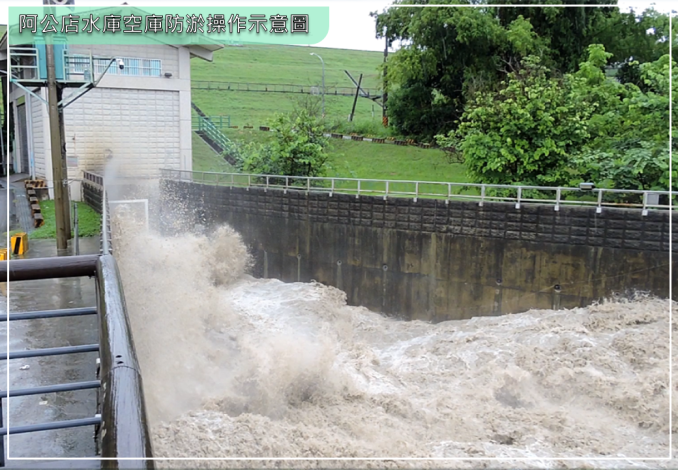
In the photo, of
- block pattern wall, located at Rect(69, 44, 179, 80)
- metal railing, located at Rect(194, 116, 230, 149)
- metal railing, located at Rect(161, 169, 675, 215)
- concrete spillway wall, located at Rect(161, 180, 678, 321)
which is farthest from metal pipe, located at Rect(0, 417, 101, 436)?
metal railing, located at Rect(194, 116, 230, 149)

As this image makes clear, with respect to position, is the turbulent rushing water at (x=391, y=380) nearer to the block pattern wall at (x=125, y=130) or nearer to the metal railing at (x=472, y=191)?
the metal railing at (x=472, y=191)

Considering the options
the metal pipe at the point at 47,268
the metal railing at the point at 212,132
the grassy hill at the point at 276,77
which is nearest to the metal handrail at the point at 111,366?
the metal pipe at the point at 47,268

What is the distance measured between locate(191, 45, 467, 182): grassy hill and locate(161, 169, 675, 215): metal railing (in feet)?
10.9

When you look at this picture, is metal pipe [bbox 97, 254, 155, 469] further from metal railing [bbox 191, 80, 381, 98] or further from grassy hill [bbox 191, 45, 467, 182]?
metal railing [bbox 191, 80, 381, 98]

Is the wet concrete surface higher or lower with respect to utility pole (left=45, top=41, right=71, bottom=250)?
lower

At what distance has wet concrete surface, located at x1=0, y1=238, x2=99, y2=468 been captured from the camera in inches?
181

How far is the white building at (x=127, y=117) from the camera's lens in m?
25.5

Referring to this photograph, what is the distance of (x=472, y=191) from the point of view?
771 inches

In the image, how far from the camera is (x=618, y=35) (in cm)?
3112

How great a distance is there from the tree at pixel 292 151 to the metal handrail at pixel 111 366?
63.8 feet

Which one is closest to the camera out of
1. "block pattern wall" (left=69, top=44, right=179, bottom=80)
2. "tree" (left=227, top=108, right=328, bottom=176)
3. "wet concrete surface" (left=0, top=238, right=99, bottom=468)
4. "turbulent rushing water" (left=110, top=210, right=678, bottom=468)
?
"wet concrete surface" (left=0, top=238, right=99, bottom=468)

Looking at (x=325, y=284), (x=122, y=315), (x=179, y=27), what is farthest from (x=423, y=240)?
(x=122, y=315)

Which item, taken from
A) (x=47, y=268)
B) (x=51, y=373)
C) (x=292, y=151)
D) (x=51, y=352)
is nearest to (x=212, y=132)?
(x=292, y=151)

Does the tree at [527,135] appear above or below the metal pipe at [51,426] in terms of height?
above
